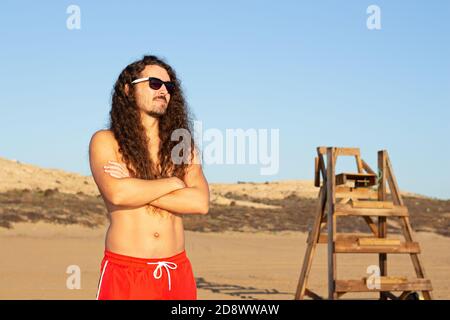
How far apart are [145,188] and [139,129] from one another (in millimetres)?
368

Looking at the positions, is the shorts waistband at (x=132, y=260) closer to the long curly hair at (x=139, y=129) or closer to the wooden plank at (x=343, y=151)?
the long curly hair at (x=139, y=129)

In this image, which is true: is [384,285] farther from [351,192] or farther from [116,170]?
[116,170]

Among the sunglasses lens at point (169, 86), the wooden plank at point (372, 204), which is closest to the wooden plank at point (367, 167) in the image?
the wooden plank at point (372, 204)

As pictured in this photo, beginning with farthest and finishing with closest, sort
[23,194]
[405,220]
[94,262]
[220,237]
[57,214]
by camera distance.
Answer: [23,194] → [57,214] → [220,237] → [94,262] → [405,220]

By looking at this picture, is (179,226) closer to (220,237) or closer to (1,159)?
(220,237)

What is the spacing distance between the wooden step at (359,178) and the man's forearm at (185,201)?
5000 mm

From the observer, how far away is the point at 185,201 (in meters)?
4.01

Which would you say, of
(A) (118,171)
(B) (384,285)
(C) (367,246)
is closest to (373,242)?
(C) (367,246)

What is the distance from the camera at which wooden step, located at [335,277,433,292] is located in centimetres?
851

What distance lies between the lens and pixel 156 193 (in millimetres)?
3859

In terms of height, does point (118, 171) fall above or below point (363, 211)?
above

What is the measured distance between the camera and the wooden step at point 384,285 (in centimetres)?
851

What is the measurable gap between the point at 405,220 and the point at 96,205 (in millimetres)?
23630
